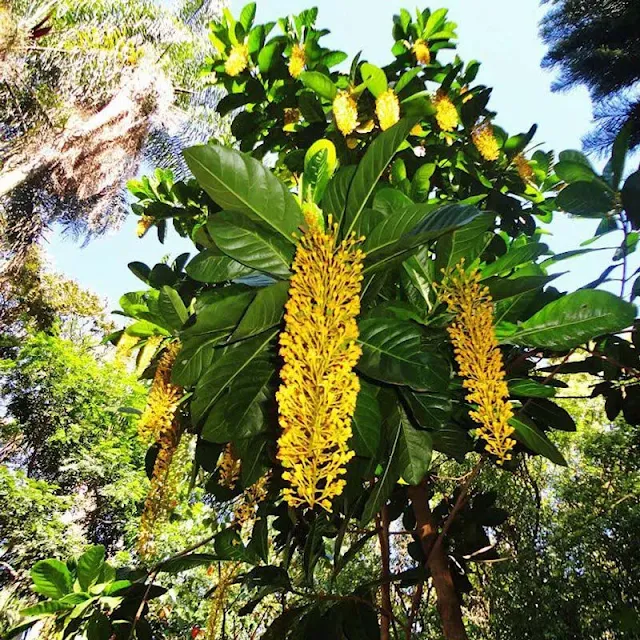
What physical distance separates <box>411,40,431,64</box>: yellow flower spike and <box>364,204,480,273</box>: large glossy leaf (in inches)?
61.8

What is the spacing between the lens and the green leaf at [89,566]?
1.43 meters

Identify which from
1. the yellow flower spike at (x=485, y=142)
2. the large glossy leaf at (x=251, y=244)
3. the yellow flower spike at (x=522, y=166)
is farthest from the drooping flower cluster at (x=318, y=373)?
the yellow flower spike at (x=522, y=166)

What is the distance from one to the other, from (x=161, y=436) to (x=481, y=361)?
106 centimetres

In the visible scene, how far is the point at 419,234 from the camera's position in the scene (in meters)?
0.82

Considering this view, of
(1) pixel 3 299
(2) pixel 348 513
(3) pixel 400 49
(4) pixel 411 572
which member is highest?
(1) pixel 3 299

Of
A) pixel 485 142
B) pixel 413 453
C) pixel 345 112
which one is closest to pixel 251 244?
pixel 413 453

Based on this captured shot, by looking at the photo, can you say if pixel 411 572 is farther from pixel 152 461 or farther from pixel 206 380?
pixel 152 461

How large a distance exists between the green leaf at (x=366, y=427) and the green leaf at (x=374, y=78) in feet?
4.12

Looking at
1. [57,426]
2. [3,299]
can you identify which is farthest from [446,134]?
[3,299]

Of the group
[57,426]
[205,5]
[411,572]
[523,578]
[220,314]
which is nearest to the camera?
[220,314]

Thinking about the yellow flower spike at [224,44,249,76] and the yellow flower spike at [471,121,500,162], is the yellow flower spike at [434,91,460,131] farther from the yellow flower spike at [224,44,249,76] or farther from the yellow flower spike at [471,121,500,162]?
the yellow flower spike at [224,44,249,76]

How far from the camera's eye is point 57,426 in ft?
30.5

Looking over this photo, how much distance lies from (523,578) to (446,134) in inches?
141

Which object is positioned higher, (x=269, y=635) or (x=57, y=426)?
(x=57, y=426)
